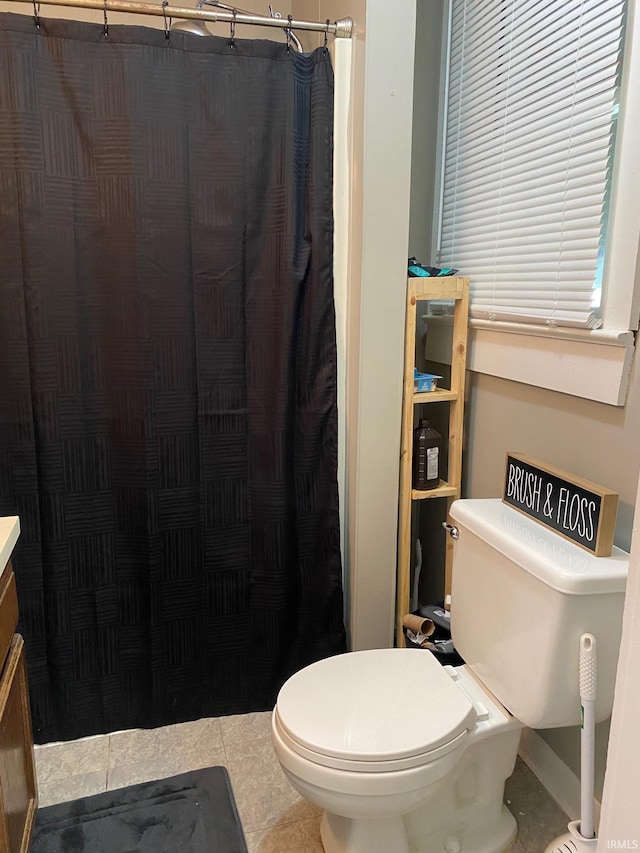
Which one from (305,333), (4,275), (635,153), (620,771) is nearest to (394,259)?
(305,333)

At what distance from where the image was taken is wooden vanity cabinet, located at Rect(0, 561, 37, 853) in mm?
Answer: 1140

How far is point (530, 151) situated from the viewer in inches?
59.4

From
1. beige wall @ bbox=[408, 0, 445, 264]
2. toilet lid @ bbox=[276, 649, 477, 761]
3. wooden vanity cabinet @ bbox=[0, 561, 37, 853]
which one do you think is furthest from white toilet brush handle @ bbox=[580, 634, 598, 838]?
beige wall @ bbox=[408, 0, 445, 264]

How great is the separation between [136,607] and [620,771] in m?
1.44

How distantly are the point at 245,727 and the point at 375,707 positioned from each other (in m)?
0.75

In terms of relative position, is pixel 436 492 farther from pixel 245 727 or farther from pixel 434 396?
pixel 245 727

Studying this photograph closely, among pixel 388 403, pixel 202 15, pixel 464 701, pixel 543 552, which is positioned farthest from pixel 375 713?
pixel 202 15

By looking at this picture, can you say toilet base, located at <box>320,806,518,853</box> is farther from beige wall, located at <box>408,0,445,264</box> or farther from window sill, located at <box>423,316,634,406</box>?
beige wall, located at <box>408,0,445,264</box>

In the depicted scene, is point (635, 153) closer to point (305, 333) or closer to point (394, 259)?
point (394, 259)

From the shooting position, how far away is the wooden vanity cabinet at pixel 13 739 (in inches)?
44.9

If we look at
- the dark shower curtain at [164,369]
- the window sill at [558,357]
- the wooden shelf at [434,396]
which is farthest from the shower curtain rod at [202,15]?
the wooden shelf at [434,396]

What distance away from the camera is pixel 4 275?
1547mm

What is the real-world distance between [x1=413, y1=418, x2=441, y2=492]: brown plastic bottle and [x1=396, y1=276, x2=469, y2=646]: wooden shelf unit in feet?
0.09

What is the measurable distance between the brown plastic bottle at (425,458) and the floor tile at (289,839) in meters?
0.91
